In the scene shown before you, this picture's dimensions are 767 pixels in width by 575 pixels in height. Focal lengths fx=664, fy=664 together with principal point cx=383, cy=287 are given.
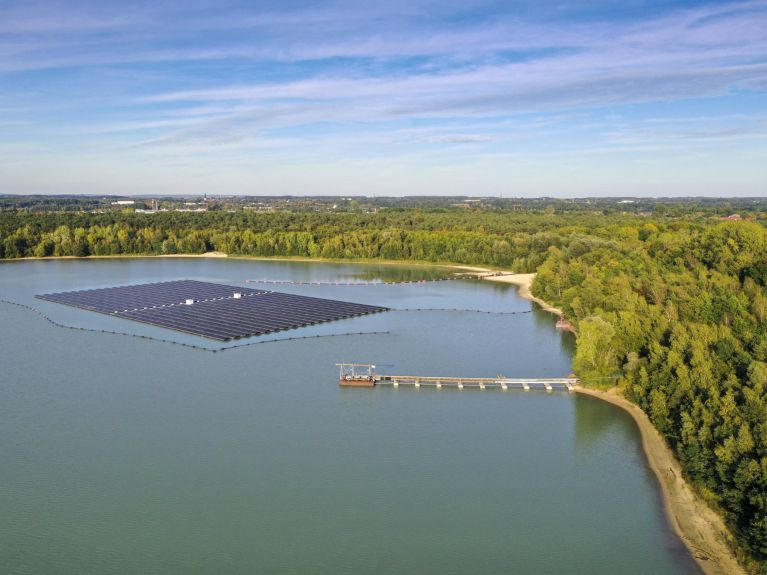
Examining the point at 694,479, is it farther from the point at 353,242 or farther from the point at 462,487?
the point at 353,242

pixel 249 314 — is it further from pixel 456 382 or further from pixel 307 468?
pixel 307 468

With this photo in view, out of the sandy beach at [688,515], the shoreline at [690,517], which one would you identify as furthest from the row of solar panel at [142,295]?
the shoreline at [690,517]

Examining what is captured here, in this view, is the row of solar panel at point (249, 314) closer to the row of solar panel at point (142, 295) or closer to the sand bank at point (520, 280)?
the row of solar panel at point (142, 295)

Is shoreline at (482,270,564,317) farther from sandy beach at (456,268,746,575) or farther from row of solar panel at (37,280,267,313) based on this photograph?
sandy beach at (456,268,746,575)

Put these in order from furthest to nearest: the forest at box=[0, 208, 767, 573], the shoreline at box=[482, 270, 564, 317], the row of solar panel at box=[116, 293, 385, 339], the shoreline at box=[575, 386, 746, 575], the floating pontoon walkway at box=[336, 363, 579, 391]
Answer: the shoreline at box=[482, 270, 564, 317], the row of solar panel at box=[116, 293, 385, 339], the floating pontoon walkway at box=[336, 363, 579, 391], the forest at box=[0, 208, 767, 573], the shoreline at box=[575, 386, 746, 575]

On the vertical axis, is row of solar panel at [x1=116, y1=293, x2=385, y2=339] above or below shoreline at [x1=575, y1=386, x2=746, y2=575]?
above

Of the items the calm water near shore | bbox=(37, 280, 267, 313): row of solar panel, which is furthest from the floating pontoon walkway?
bbox=(37, 280, 267, 313): row of solar panel

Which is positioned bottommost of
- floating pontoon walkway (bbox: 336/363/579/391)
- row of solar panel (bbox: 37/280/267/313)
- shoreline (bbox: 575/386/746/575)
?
shoreline (bbox: 575/386/746/575)
